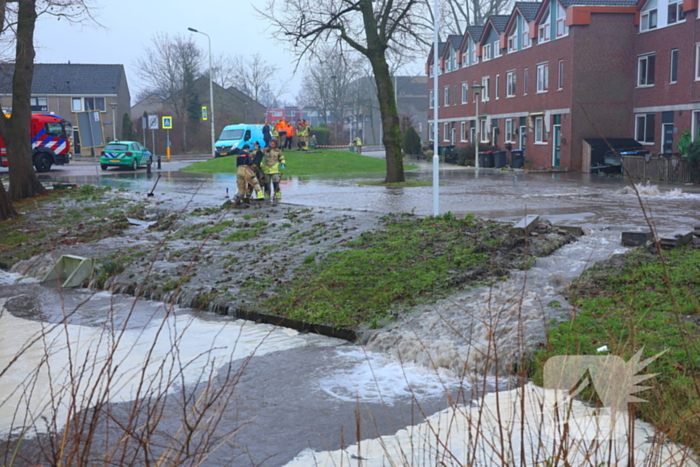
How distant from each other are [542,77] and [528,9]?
14.6ft

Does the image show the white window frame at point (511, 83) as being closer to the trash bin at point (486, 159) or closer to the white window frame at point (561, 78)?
the trash bin at point (486, 159)

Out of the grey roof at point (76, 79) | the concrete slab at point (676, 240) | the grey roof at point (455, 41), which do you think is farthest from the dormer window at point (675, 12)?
the grey roof at point (76, 79)

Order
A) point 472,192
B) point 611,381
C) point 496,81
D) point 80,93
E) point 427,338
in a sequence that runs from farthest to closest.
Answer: point 80,93 < point 496,81 < point 472,192 < point 427,338 < point 611,381

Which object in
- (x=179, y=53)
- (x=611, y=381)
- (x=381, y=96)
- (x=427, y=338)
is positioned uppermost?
(x=179, y=53)

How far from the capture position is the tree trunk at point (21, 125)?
22359mm

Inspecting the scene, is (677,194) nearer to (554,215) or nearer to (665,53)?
(554,215)

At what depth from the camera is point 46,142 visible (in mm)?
39594

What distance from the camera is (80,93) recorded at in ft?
237

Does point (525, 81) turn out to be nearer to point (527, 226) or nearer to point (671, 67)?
point (671, 67)

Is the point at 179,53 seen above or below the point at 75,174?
above

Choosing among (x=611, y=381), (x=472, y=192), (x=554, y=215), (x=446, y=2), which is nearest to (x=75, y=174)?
(x=472, y=192)

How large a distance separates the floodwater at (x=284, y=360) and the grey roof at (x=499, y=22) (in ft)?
104

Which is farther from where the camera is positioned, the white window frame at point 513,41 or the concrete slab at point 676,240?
the white window frame at point 513,41

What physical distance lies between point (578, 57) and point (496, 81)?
1151 cm
